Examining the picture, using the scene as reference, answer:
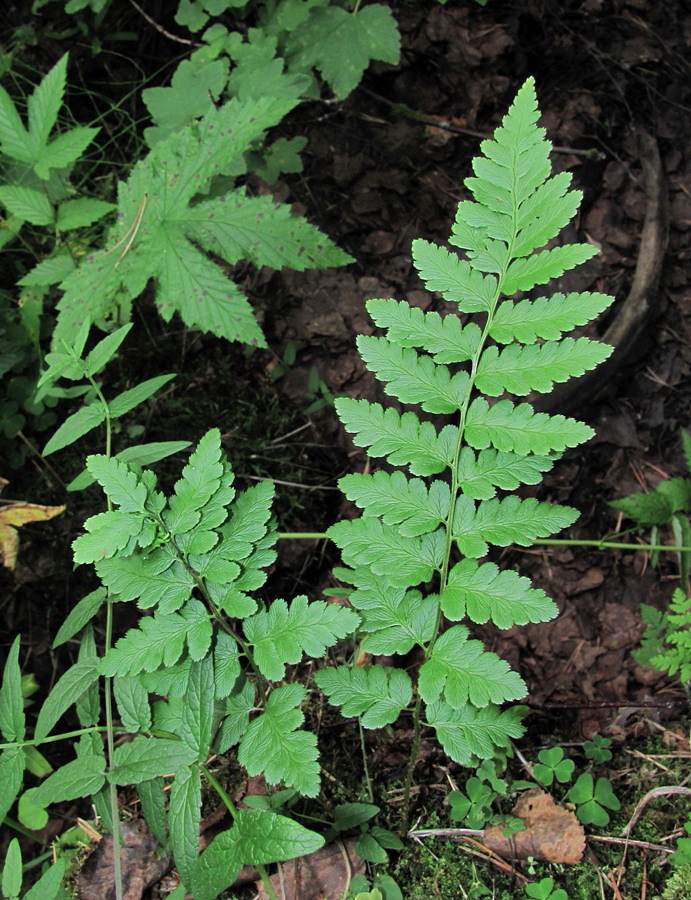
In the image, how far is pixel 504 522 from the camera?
1.88 m

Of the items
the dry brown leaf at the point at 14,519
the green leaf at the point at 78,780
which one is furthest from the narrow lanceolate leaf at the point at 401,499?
the dry brown leaf at the point at 14,519

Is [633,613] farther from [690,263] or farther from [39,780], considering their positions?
[39,780]

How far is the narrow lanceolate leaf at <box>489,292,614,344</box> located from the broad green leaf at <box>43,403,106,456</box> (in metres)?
1.18

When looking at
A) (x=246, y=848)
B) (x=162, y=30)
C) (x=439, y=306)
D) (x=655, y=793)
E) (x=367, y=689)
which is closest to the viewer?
(x=246, y=848)

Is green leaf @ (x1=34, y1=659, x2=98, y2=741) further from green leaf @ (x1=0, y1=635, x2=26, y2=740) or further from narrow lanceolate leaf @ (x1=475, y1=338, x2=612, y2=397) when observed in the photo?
narrow lanceolate leaf @ (x1=475, y1=338, x2=612, y2=397)

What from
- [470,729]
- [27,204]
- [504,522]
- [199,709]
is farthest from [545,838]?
[27,204]

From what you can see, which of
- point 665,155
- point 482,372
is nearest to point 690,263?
point 665,155

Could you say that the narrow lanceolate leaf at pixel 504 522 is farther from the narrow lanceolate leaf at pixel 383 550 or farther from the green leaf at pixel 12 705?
the green leaf at pixel 12 705

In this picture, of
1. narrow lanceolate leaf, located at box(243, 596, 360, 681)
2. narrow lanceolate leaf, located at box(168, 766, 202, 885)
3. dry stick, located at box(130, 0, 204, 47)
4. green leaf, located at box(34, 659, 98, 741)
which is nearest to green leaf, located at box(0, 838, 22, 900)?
green leaf, located at box(34, 659, 98, 741)

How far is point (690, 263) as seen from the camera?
3529 mm

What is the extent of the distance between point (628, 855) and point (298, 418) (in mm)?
1944

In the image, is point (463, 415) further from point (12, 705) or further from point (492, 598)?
point (12, 705)

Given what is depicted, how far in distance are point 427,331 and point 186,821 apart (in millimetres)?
1348

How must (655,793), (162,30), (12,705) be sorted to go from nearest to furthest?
(12,705), (655,793), (162,30)
